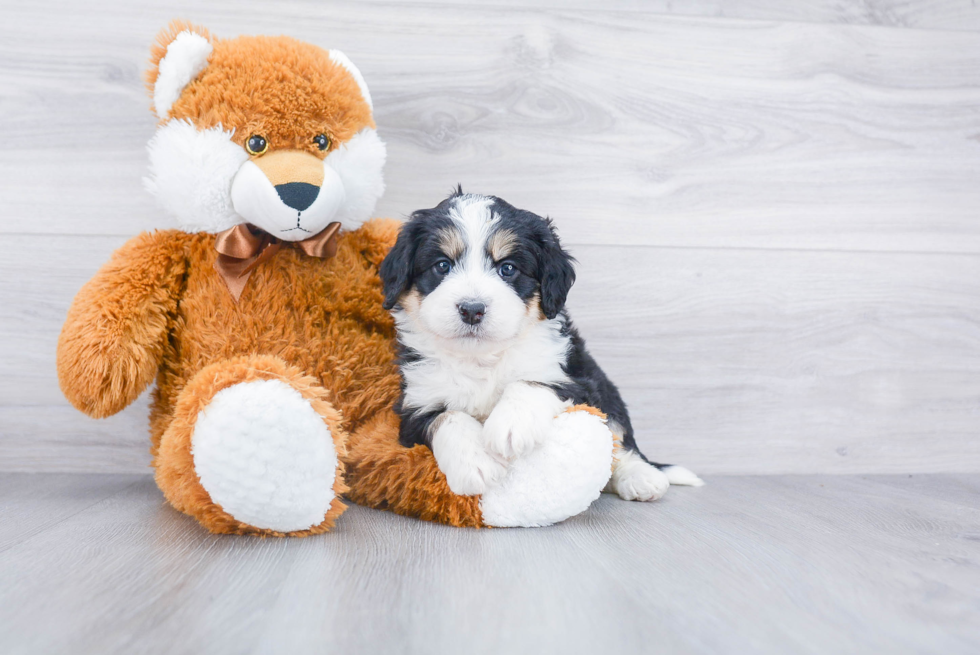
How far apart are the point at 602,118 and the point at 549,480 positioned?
119 cm

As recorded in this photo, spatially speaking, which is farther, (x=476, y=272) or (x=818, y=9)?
(x=818, y=9)

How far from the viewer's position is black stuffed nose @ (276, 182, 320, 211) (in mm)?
1481

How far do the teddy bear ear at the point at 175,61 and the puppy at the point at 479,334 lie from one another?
58 centimetres

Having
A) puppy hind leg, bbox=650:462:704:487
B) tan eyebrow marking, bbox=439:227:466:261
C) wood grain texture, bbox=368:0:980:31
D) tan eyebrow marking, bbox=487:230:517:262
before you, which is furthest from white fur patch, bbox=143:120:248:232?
puppy hind leg, bbox=650:462:704:487

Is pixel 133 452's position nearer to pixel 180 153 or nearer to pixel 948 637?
pixel 180 153

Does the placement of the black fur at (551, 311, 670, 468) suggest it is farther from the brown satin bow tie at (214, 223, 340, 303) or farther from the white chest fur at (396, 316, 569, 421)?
the brown satin bow tie at (214, 223, 340, 303)

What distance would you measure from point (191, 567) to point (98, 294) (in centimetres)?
67

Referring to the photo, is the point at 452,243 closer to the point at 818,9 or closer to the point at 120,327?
the point at 120,327

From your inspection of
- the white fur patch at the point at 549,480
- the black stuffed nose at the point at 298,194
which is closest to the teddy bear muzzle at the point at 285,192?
the black stuffed nose at the point at 298,194

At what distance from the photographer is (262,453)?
3.97 ft

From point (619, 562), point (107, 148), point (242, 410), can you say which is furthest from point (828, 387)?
point (107, 148)

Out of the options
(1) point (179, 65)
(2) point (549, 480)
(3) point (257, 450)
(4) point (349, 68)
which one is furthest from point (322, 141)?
(2) point (549, 480)

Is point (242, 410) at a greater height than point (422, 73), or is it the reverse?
point (422, 73)

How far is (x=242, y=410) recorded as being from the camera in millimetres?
1213
